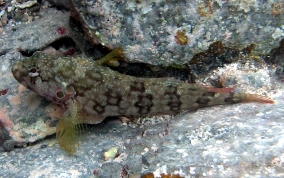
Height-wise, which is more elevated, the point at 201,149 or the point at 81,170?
the point at 201,149

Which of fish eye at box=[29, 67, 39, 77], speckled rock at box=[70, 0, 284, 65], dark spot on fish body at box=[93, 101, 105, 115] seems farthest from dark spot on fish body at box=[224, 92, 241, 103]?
fish eye at box=[29, 67, 39, 77]

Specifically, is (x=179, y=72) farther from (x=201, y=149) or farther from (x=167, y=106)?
(x=201, y=149)

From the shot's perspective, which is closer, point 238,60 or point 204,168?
point 204,168

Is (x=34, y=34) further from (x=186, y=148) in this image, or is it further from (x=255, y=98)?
(x=255, y=98)

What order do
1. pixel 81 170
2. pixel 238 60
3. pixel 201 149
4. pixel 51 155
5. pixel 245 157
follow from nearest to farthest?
pixel 245 157
pixel 201 149
pixel 81 170
pixel 51 155
pixel 238 60

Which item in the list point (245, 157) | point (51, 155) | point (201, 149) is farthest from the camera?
point (51, 155)

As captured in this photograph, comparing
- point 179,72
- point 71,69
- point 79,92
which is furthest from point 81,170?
point 179,72

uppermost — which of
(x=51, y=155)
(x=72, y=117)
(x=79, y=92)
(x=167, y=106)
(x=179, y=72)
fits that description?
(x=179, y=72)
